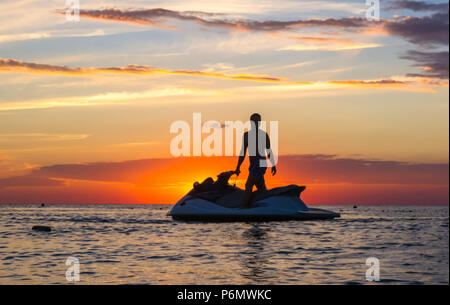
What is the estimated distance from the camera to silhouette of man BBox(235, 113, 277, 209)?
2622cm

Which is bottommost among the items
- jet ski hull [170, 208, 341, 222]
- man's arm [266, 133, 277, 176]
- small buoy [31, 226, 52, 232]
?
small buoy [31, 226, 52, 232]

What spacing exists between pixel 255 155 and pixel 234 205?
3.45m

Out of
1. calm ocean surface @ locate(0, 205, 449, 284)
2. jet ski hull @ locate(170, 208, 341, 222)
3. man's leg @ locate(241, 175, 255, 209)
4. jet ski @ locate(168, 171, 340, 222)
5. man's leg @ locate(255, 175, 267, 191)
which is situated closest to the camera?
calm ocean surface @ locate(0, 205, 449, 284)

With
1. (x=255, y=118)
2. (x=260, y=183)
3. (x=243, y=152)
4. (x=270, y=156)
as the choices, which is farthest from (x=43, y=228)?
(x=270, y=156)

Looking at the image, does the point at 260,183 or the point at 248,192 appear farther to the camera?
the point at 260,183

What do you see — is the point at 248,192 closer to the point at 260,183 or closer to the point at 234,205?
the point at 260,183

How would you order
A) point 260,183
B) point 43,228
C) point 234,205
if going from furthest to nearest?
1. point 234,205
2. point 260,183
3. point 43,228

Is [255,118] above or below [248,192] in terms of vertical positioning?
above

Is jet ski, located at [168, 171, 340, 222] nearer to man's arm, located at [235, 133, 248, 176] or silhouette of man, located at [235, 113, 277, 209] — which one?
silhouette of man, located at [235, 113, 277, 209]

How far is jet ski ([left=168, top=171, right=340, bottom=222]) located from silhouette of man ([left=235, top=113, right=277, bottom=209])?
636 mm

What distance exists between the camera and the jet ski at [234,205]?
26797mm

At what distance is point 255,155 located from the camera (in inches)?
1053

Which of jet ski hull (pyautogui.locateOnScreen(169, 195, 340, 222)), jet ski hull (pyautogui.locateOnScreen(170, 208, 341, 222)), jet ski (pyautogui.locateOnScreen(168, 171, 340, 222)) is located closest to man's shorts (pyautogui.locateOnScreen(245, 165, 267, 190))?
jet ski (pyautogui.locateOnScreen(168, 171, 340, 222))
